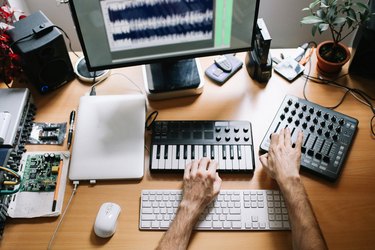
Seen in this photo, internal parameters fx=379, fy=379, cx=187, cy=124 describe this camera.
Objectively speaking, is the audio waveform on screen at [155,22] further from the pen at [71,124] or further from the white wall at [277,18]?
the white wall at [277,18]

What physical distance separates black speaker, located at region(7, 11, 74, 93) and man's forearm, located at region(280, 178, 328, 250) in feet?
2.78

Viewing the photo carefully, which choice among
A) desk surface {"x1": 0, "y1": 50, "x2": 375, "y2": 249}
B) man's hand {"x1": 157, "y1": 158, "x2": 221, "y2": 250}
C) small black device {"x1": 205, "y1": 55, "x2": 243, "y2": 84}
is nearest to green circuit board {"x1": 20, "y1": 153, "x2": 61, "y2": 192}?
desk surface {"x1": 0, "y1": 50, "x2": 375, "y2": 249}

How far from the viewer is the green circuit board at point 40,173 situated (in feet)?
3.76

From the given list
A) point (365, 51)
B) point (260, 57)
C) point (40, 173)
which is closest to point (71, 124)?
point (40, 173)

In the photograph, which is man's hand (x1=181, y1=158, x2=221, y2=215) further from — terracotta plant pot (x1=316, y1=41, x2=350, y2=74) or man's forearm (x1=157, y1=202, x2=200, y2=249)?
terracotta plant pot (x1=316, y1=41, x2=350, y2=74)

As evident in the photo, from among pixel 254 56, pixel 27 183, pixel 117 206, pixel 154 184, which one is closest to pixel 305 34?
pixel 254 56

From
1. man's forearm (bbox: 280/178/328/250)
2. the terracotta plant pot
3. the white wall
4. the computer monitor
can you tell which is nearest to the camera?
man's forearm (bbox: 280/178/328/250)

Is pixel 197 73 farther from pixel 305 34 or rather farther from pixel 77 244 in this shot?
pixel 305 34

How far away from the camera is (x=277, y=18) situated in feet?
6.34

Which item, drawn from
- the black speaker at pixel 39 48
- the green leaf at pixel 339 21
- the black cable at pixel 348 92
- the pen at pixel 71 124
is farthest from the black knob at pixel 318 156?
the black speaker at pixel 39 48

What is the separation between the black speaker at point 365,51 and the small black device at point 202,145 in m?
0.47

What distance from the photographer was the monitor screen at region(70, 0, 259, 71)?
1.10 meters

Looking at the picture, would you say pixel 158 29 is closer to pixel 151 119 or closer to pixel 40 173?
pixel 151 119

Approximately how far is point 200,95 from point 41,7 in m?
0.99
